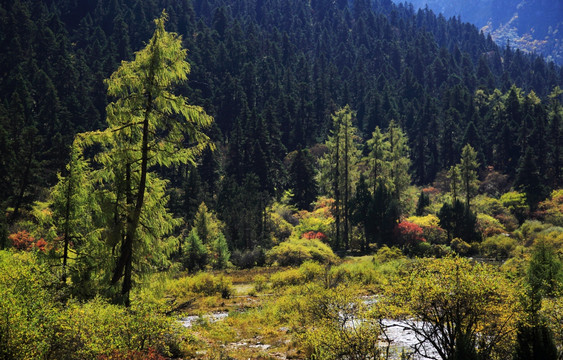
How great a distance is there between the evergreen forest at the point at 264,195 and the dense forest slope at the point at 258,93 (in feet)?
1.55

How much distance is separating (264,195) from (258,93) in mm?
42684

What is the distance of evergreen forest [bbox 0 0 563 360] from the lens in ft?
36.1

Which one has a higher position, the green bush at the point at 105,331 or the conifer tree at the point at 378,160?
the conifer tree at the point at 378,160

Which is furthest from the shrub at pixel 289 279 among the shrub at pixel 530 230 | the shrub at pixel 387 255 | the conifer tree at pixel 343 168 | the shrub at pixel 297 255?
the shrub at pixel 530 230

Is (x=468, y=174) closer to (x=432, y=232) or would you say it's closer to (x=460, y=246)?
(x=432, y=232)

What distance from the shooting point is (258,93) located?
97938mm

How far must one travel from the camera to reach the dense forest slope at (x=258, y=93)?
56938 mm

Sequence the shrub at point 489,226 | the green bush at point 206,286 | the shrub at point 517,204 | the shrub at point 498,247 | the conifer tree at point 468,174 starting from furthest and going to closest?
the shrub at point 517,204 → the conifer tree at point 468,174 → the shrub at point 489,226 → the shrub at point 498,247 → the green bush at point 206,286

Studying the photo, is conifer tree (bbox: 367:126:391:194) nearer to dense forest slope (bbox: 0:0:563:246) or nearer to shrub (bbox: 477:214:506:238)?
shrub (bbox: 477:214:506:238)

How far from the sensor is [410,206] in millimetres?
55344

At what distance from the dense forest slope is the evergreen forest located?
0.47 m

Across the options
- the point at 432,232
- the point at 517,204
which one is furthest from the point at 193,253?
the point at 517,204

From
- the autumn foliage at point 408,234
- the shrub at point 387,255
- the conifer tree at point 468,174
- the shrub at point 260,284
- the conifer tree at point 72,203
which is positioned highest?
the conifer tree at point 468,174

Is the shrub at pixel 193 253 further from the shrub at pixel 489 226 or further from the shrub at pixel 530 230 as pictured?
the shrub at pixel 530 230
